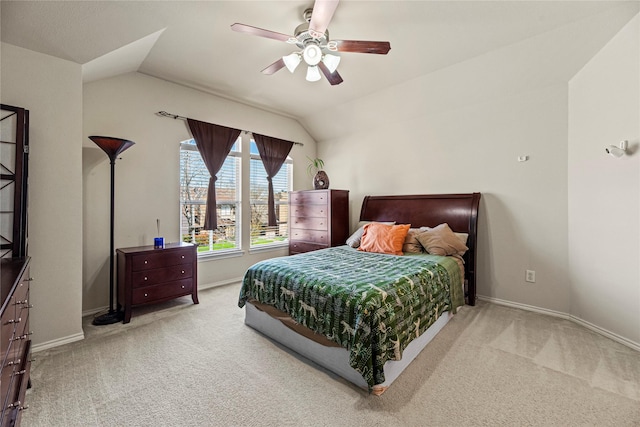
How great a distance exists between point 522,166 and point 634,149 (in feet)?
3.11

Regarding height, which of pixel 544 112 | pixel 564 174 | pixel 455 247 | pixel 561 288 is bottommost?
pixel 561 288

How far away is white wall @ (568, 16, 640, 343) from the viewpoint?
2285 millimetres

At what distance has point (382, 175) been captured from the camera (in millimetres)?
4484

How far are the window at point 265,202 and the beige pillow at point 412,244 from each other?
231 centimetres

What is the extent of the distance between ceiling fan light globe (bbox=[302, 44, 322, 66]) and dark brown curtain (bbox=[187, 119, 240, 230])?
6.92 feet

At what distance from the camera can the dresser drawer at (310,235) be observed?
14.4 ft

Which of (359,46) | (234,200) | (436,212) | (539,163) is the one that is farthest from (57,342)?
(539,163)

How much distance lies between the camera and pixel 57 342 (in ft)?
7.64

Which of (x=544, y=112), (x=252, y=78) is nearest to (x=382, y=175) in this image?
(x=544, y=112)

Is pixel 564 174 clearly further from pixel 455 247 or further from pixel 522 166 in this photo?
pixel 455 247

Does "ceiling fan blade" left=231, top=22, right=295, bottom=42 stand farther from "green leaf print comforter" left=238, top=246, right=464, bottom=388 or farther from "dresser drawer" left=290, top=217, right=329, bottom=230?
"dresser drawer" left=290, top=217, right=329, bottom=230

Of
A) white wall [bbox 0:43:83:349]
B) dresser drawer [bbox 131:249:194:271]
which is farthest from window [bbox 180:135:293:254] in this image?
white wall [bbox 0:43:83:349]

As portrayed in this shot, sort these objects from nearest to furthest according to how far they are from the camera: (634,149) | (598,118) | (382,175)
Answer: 1. (634,149)
2. (598,118)
3. (382,175)

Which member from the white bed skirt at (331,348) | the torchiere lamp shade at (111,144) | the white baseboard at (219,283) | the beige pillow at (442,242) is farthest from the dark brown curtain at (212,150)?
the beige pillow at (442,242)
